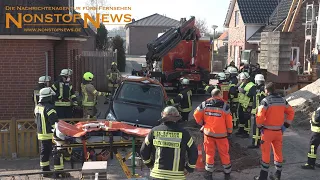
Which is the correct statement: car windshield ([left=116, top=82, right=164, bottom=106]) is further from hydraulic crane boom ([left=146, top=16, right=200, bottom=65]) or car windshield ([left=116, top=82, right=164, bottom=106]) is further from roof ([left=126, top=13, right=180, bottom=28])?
roof ([left=126, top=13, right=180, bottom=28])

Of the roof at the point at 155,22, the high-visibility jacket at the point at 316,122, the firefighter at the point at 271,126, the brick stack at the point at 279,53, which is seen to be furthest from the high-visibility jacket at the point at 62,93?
the roof at the point at 155,22

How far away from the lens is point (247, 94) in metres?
10.1

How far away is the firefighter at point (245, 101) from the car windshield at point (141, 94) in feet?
7.33

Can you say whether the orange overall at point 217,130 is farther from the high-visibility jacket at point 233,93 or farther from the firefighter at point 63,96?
the firefighter at point 63,96

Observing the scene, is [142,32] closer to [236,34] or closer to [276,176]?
[236,34]

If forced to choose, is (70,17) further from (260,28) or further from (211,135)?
(260,28)

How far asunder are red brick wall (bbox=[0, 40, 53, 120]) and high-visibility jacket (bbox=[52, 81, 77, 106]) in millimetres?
1841

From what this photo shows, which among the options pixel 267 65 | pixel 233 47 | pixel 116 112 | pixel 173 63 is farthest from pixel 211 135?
pixel 233 47

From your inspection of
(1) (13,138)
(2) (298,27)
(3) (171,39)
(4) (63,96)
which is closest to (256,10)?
(2) (298,27)

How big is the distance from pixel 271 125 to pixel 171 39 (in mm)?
11406

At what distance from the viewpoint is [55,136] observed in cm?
683

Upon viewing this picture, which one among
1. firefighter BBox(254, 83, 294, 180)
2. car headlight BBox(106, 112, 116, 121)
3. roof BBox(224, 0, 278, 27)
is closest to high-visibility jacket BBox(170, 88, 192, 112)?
car headlight BBox(106, 112, 116, 121)

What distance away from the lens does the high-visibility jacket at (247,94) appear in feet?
33.1

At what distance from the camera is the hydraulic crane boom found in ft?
57.9
